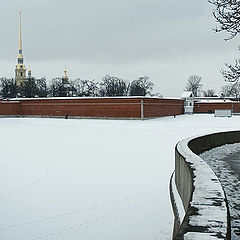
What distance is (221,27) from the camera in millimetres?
11477

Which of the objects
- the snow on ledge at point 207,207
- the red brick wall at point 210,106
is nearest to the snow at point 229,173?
the snow on ledge at point 207,207

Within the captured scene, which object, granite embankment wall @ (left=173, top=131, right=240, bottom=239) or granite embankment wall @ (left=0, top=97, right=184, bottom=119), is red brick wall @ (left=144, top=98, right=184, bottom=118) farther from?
granite embankment wall @ (left=173, top=131, right=240, bottom=239)

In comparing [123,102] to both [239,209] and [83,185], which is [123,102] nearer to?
[83,185]

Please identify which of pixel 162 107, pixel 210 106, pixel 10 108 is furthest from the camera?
pixel 210 106

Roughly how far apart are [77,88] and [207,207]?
74.0 m

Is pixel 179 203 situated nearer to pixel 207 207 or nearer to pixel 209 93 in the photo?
pixel 207 207

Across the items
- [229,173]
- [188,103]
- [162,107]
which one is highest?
[188,103]

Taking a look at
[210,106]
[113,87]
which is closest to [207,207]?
[210,106]

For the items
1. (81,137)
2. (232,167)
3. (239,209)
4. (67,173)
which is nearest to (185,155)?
(239,209)

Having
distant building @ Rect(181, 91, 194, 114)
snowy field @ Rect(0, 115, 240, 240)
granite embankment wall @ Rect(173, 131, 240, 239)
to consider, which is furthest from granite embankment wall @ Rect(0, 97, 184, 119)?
granite embankment wall @ Rect(173, 131, 240, 239)

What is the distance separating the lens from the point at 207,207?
10.8 ft

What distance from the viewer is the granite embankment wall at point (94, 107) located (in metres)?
33.3

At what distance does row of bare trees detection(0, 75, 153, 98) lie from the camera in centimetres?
6606

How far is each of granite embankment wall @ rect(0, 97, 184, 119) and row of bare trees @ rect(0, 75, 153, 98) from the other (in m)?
25.9
